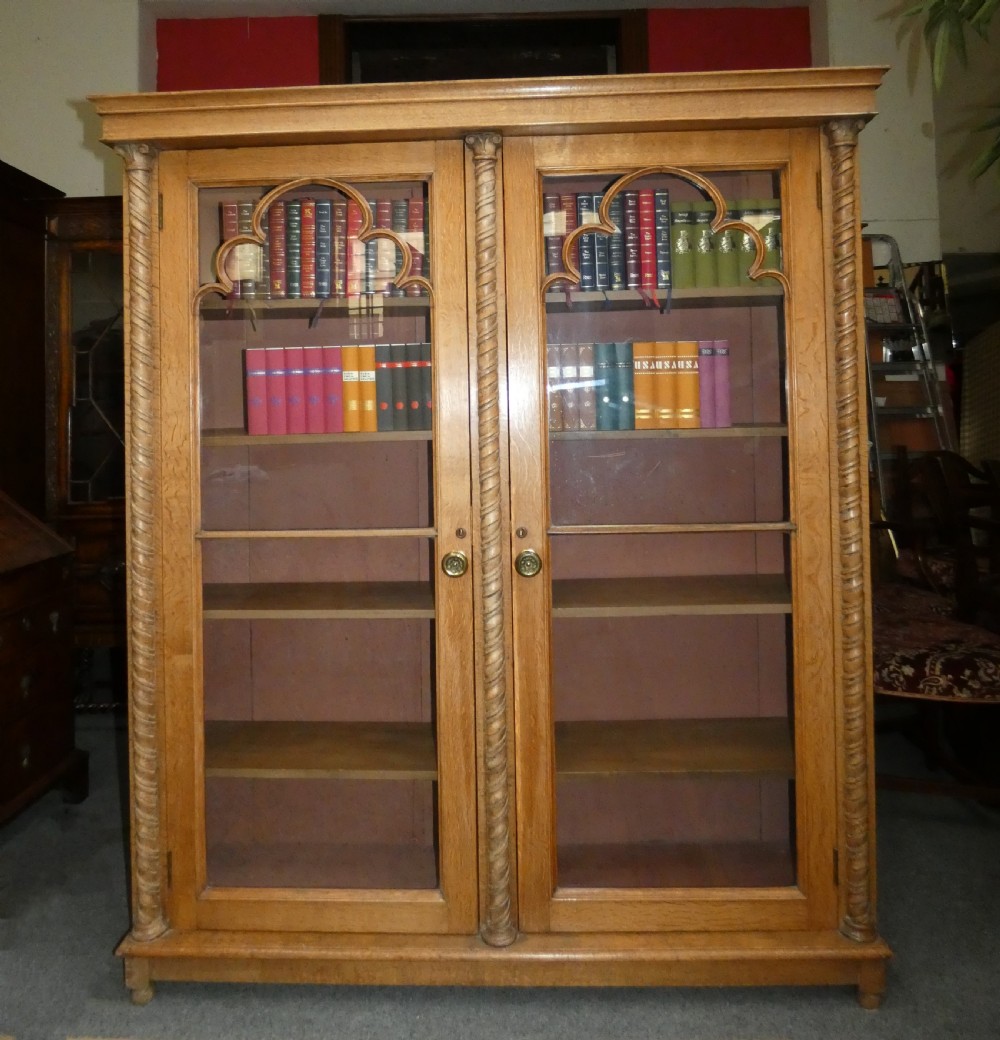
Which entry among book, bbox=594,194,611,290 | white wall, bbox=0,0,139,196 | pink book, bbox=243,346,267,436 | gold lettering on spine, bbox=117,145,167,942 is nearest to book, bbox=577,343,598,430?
book, bbox=594,194,611,290

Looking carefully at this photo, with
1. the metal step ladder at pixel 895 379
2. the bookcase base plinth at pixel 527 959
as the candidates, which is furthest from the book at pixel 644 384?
the metal step ladder at pixel 895 379

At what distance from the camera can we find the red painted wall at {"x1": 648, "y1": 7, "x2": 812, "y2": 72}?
3221 millimetres

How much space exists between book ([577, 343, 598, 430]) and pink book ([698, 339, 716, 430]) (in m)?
0.24

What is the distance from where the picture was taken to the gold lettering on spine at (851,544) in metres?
1.60

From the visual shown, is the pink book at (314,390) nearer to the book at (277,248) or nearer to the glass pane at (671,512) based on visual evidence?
the book at (277,248)

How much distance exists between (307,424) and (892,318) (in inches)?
109

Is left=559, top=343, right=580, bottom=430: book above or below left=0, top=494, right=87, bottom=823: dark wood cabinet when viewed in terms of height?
above

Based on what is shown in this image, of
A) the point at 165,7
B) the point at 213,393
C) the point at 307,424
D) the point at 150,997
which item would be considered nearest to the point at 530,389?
the point at 307,424

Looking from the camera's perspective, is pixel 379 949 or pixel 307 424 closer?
pixel 379 949

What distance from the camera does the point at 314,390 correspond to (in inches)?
71.8

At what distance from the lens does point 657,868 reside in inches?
68.8

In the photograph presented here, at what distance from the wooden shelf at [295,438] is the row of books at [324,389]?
0.4 inches

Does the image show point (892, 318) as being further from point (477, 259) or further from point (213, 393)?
point (213, 393)

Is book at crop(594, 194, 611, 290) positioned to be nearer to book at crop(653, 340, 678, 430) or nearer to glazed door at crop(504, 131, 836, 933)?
glazed door at crop(504, 131, 836, 933)
